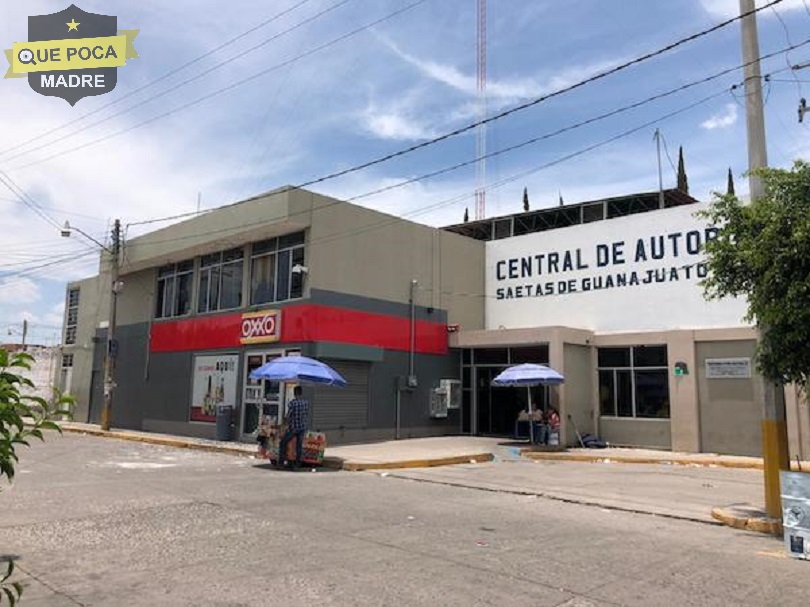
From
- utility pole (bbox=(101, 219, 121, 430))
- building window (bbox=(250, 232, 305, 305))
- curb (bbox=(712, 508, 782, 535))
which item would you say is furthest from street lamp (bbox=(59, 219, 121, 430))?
curb (bbox=(712, 508, 782, 535))

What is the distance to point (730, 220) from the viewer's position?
1108 centimetres

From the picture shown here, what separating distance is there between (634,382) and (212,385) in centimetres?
1492

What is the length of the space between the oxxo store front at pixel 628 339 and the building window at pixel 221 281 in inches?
334

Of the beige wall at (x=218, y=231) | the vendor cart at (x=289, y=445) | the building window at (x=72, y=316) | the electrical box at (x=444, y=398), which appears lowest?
the vendor cart at (x=289, y=445)

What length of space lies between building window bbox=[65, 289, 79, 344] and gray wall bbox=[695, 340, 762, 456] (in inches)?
1207

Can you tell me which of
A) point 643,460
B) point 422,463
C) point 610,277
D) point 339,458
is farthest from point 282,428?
point 610,277

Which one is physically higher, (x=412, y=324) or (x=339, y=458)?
(x=412, y=324)

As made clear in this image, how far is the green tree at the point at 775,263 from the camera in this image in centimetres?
976

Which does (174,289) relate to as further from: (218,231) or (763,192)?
(763,192)

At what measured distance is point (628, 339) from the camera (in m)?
23.4

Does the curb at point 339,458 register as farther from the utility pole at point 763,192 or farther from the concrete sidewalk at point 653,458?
the utility pole at point 763,192

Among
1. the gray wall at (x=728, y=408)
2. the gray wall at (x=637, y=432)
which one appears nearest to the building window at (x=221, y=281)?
the gray wall at (x=637, y=432)

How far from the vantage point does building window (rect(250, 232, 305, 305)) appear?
22984 millimetres

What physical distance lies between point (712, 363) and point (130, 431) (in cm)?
2183
